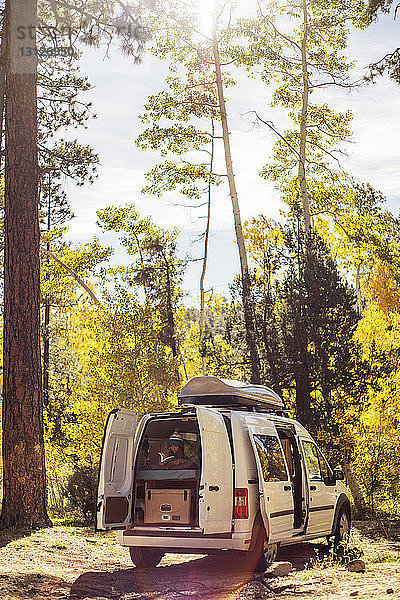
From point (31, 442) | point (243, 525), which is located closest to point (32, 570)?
point (243, 525)

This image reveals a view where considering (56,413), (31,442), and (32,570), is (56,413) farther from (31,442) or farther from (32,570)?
(32,570)

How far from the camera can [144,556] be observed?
966cm

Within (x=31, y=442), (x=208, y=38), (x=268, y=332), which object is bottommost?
(x=31, y=442)

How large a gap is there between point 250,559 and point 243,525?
526 millimetres

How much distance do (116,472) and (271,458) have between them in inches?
83.1

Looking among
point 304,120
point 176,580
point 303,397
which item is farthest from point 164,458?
point 304,120

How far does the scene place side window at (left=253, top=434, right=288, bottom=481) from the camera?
9391 millimetres

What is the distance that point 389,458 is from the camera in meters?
17.7

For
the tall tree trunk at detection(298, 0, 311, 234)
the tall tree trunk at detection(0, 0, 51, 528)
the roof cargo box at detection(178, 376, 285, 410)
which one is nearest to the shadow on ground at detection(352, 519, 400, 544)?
the roof cargo box at detection(178, 376, 285, 410)

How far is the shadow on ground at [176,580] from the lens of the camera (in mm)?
7812

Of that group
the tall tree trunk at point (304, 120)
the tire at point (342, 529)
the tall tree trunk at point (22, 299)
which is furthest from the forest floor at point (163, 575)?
the tall tree trunk at point (304, 120)

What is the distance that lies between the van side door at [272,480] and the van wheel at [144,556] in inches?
68.4

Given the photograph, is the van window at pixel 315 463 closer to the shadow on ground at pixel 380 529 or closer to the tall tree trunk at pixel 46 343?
the shadow on ground at pixel 380 529

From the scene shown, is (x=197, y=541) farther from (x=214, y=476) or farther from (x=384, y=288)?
(x=384, y=288)
